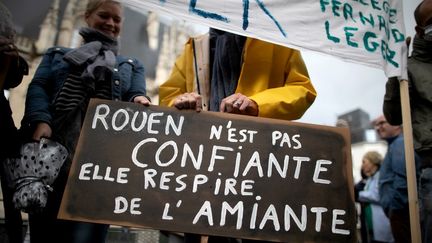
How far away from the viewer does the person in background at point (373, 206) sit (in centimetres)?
378

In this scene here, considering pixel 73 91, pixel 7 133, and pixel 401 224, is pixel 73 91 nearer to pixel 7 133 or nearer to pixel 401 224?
pixel 7 133

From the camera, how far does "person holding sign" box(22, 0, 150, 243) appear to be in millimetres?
1642

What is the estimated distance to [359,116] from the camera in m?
32.6

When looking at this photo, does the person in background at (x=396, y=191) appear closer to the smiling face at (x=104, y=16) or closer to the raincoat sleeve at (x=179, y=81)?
→ the raincoat sleeve at (x=179, y=81)

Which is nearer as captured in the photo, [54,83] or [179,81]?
[54,83]

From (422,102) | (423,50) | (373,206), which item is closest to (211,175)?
(422,102)

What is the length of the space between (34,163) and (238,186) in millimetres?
921

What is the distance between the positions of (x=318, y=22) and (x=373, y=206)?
293cm

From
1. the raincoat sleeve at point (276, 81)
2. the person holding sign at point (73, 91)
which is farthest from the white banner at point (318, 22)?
the person holding sign at point (73, 91)

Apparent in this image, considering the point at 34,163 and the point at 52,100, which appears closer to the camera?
the point at 34,163

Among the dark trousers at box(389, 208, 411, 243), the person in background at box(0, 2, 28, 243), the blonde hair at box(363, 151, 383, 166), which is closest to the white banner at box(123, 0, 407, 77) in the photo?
the person in background at box(0, 2, 28, 243)

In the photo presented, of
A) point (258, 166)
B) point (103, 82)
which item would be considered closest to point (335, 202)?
point (258, 166)

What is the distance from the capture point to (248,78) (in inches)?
68.5

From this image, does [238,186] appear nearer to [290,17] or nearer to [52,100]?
[290,17]
